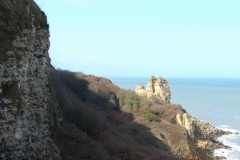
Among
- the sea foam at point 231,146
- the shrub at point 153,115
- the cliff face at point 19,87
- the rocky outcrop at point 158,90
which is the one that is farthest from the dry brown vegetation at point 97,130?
the sea foam at point 231,146

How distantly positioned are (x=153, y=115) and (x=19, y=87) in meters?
33.0

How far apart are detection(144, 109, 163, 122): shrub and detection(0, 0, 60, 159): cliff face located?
30567 millimetres

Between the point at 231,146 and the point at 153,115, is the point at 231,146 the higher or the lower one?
the lower one

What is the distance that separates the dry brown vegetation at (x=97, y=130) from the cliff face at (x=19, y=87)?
5.78m

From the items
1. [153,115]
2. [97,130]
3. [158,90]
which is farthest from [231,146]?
[97,130]

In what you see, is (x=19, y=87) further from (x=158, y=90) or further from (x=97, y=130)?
(x=158, y=90)

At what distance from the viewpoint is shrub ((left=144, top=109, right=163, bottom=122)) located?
39.3 meters

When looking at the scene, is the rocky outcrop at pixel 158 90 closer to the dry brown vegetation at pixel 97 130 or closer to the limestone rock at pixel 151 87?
the limestone rock at pixel 151 87

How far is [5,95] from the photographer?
7078 mm

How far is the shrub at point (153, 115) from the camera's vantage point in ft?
129

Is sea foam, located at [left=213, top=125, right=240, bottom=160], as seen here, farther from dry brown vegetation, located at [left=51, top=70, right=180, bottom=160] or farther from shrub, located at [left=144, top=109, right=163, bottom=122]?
dry brown vegetation, located at [left=51, top=70, right=180, bottom=160]

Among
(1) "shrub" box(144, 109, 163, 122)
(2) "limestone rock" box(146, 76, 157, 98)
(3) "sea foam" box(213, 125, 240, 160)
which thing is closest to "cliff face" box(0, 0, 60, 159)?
(1) "shrub" box(144, 109, 163, 122)

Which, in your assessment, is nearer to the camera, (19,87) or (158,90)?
(19,87)

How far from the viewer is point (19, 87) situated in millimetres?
7723
